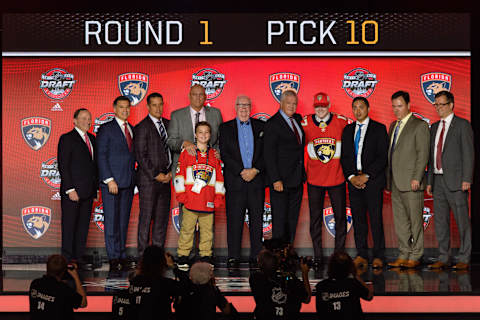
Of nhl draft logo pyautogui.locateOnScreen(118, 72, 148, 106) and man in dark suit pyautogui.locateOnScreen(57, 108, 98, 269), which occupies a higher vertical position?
nhl draft logo pyautogui.locateOnScreen(118, 72, 148, 106)

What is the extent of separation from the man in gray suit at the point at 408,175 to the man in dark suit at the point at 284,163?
3.03 feet

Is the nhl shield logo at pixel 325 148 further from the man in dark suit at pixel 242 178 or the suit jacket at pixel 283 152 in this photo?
the man in dark suit at pixel 242 178

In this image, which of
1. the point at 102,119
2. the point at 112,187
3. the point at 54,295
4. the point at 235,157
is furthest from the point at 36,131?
the point at 54,295

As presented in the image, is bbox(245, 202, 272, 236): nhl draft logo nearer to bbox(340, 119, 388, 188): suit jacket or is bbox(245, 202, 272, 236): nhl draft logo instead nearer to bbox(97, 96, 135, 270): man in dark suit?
bbox(340, 119, 388, 188): suit jacket

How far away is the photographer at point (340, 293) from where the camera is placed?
409 cm

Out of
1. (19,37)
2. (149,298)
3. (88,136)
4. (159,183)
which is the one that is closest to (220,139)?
(159,183)

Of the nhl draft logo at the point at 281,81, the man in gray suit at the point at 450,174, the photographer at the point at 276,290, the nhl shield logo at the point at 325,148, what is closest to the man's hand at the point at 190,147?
the nhl shield logo at the point at 325,148

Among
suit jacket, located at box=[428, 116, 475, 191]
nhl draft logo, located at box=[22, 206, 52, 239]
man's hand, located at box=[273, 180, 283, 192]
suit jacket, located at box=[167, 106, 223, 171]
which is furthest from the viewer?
nhl draft logo, located at box=[22, 206, 52, 239]

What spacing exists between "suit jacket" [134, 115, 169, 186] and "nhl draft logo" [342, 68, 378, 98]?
7.09ft

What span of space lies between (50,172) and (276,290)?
4.44 meters

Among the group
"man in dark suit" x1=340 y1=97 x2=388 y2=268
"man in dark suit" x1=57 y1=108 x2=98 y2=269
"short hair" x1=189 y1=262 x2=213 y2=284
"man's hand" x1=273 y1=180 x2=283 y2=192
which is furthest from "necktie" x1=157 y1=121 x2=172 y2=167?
"short hair" x1=189 y1=262 x2=213 y2=284

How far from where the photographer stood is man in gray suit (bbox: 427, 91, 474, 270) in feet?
22.6

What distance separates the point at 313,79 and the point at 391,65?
0.86 meters

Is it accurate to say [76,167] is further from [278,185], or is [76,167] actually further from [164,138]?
[278,185]
